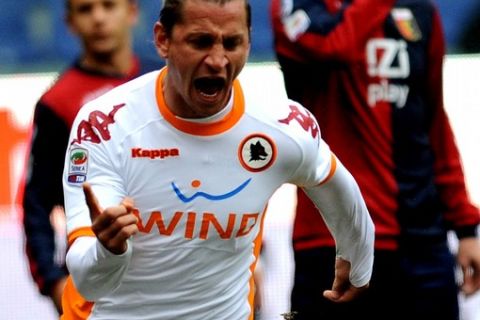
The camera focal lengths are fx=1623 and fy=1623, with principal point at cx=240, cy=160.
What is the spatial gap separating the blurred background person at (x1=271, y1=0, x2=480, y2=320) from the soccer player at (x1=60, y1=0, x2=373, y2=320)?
37.4 inches

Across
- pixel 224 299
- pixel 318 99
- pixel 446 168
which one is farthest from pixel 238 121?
pixel 446 168

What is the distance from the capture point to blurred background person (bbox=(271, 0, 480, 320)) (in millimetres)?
5543

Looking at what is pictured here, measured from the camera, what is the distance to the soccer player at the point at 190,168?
4.24 metres

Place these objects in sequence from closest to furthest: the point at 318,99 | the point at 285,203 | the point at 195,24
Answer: the point at 195,24 → the point at 318,99 → the point at 285,203

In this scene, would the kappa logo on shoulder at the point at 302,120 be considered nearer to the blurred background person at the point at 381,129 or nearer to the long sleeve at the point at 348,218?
the long sleeve at the point at 348,218

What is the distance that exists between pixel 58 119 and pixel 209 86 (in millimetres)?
1596

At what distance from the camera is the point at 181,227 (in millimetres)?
4402

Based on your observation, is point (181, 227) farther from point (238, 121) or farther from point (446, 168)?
point (446, 168)

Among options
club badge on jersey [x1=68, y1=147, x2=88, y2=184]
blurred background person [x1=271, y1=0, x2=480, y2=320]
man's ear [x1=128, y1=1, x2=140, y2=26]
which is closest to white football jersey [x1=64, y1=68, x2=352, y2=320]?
club badge on jersey [x1=68, y1=147, x2=88, y2=184]

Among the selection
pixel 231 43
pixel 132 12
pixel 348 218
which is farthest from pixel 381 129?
pixel 231 43

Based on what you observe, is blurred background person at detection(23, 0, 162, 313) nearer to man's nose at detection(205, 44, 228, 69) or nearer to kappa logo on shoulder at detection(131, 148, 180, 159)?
kappa logo on shoulder at detection(131, 148, 180, 159)

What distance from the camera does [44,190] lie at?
18.8 feet

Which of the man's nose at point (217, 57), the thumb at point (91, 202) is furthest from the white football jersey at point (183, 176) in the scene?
the thumb at point (91, 202)

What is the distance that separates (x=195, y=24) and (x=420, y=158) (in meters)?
1.65
